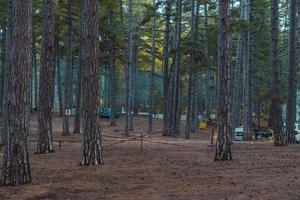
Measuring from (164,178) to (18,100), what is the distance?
356 centimetres

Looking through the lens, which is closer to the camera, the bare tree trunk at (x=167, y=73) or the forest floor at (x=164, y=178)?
the forest floor at (x=164, y=178)

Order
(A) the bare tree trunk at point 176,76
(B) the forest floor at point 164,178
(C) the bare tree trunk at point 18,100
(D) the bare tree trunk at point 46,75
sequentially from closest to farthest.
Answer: (B) the forest floor at point 164,178, (C) the bare tree trunk at point 18,100, (D) the bare tree trunk at point 46,75, (A) the bare tree trunk at point 176,76

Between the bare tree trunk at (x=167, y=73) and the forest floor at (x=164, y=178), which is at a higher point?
the bare tree trunk at (x=167, y=73)

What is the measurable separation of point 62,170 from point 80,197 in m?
3.65

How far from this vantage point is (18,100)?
9.20 m

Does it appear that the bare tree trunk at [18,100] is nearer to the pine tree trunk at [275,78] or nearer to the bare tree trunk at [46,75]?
the bare tree trunk at [46,75]

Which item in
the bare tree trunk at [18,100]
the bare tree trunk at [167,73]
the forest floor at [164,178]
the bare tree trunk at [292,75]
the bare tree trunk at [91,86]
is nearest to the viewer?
the forest floor at [164,178]

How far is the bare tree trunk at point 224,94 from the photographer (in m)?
13.6

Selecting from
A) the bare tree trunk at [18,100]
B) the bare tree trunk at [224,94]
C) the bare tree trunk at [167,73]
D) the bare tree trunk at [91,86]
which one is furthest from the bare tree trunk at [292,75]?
the bare tree trunk at [18,100]

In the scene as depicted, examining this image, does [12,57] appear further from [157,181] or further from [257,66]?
[257,66]

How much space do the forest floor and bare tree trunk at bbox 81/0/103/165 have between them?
570mm

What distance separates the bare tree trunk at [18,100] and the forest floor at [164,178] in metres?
0.51

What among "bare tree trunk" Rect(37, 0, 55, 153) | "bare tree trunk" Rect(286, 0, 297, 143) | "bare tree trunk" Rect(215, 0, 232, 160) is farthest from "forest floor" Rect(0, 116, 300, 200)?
"bare tree trunk" Rect(286, 0, 297, 143)

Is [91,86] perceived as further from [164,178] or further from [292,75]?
[292,75]
